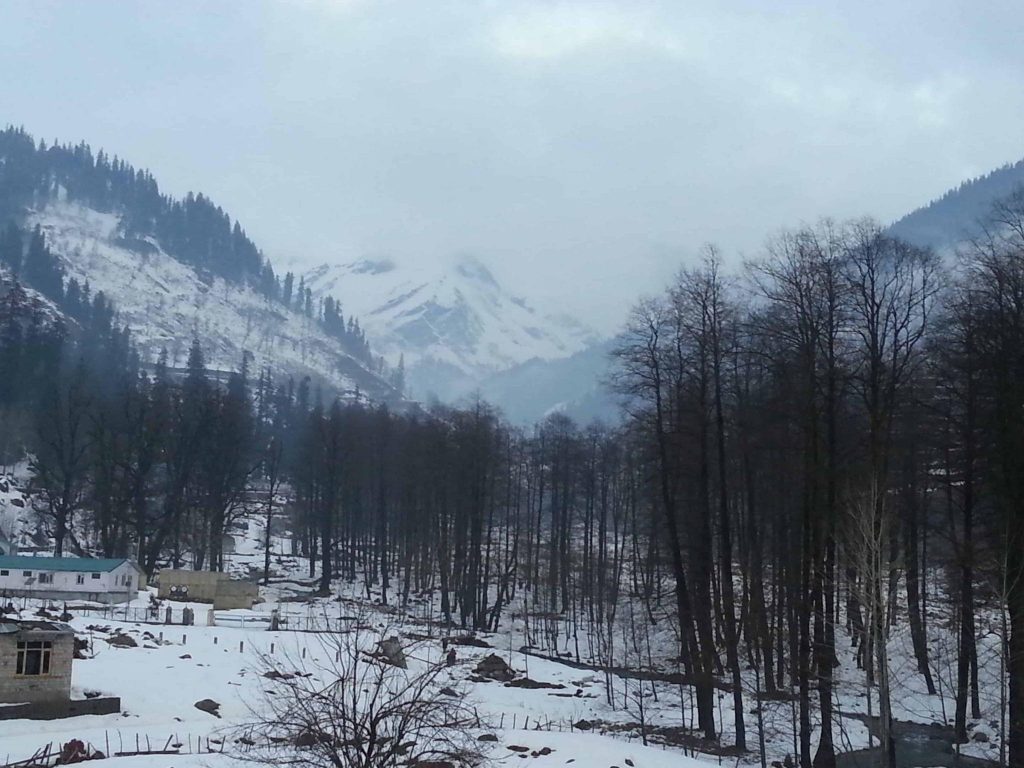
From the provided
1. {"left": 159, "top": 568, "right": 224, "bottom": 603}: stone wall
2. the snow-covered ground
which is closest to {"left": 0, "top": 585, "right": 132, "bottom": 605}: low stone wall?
the snow-covered ground

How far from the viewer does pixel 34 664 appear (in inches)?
1155

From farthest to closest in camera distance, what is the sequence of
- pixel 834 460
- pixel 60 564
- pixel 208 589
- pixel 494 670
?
1. pixel 208 589
2. pixel 60 564
3. pixel 494 670
4. pixel 834 460

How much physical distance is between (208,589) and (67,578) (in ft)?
24.1

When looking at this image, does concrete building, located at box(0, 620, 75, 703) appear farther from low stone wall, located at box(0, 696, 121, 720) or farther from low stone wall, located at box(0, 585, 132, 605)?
low stone wall, located at box(0, 585, 132, 605)

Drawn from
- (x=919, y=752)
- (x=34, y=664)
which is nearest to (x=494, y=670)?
(x=919, y=752)

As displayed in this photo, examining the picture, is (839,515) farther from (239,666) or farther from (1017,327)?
(239,666)

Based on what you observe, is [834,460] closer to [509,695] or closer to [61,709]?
[509,695]

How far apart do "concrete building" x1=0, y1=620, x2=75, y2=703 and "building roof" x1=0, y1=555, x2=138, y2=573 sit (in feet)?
70.7

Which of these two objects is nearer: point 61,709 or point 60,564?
point 61,709

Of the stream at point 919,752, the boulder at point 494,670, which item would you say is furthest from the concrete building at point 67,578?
the stream at point 919,752

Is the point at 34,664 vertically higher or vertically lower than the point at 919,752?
higher

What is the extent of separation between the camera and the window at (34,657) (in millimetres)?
29109

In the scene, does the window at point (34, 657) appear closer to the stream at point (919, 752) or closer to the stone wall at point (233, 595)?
the stream at point (919, 752)

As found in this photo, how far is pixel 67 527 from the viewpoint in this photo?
2579 inches
